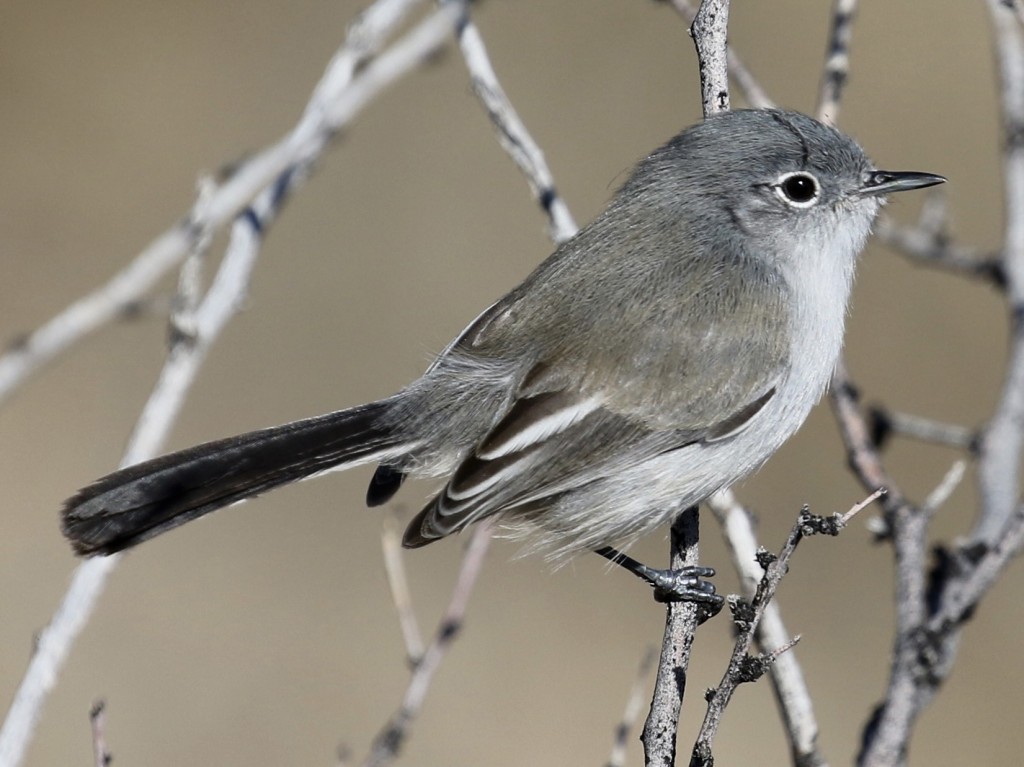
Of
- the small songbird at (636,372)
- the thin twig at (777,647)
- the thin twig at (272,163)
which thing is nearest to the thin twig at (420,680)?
the small songbird at (636,372)

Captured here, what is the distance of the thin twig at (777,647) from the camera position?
101 inches

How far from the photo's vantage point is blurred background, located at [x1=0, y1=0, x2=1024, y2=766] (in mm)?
5469

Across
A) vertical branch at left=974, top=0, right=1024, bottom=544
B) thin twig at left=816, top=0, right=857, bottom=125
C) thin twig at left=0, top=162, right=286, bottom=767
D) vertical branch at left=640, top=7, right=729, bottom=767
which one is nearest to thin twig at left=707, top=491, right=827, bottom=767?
vertical branch at left=640, top=7, right=729, bottom=767

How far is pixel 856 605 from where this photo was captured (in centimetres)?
588

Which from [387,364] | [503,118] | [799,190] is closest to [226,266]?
[503,118]

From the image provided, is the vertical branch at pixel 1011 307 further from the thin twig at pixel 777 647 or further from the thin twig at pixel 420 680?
the thin twig at pixel 420 680

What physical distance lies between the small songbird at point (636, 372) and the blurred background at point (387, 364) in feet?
5.13

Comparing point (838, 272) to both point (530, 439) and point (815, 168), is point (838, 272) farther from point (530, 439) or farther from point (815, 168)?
point (530, 439)

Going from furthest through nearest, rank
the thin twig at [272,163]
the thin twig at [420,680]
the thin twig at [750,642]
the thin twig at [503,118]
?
the thin twig at [503,118], the thin twig at [272,163], the thin twig at [420,680], the thin twig at [750,642]

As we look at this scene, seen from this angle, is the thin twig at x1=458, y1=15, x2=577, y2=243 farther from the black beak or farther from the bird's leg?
the bird's leg

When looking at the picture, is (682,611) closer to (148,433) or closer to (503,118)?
(148,433)

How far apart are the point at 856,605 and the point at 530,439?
11.5 feet

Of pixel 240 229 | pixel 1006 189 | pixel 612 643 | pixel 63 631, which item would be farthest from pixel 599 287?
pixel 612 643

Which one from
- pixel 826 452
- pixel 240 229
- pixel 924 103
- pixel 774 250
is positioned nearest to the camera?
pixel 240 229
